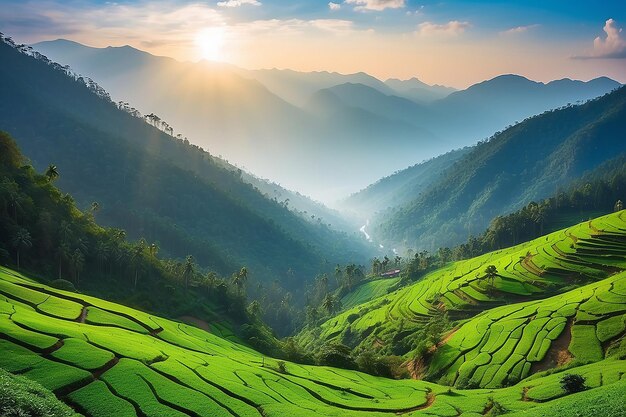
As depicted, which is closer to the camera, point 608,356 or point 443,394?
point 443,394

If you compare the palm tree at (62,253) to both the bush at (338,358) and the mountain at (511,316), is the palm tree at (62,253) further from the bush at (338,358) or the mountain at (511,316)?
the mountain at (511,316)

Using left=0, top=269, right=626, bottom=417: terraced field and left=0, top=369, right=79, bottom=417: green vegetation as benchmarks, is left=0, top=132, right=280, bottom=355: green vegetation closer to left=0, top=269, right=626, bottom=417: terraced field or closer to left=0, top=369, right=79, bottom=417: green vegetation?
left=0, top=269, right=626, bottom=417: terraced field

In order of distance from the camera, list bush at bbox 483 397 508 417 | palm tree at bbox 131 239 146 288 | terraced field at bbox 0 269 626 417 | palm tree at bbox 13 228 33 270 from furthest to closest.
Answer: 1. palm tree at bbox 131 239 146 288
2. palm tree at bbox 13 228 33 270
3. bush at bbox 483 397 508 417
4. terraced field at bbox 0 269 626 417

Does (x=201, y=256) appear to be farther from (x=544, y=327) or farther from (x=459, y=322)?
(x=544, y=327)

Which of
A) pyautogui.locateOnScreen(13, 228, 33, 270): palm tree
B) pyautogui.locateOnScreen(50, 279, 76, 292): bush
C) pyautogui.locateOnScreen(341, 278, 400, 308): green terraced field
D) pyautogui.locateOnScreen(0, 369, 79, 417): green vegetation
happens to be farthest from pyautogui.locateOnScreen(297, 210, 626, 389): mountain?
pyautogui.locateOnScreen(13, 228, 33, 270): palm tree

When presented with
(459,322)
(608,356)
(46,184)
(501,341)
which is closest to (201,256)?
(46,184)
